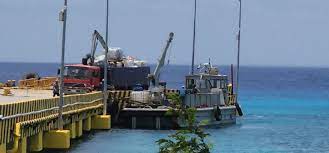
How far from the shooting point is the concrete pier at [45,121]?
25125mm

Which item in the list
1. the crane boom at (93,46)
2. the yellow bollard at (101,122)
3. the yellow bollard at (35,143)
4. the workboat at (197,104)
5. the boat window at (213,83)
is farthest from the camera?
the crane boom at (93,46)

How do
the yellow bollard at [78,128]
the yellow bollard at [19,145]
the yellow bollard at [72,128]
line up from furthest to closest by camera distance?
the yellow bollard at [78,128], the yellow bollard at [72,128], the yellow bollard at [19,145]

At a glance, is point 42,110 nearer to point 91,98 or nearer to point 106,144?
point 106,144

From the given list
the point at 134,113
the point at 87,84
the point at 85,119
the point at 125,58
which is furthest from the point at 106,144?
the point at 125,58

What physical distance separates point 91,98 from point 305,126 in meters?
20.2

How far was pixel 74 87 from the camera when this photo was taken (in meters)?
48.6

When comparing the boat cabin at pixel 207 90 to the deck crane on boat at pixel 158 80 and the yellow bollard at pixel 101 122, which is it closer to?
the deck crane on boat at pixel 158 80

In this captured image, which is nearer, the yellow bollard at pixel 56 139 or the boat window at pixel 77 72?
the yellow bollard at pixel 56 139

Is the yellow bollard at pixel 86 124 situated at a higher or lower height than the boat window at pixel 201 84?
lower

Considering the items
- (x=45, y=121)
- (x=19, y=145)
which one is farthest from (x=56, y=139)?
(x=19, y=145)

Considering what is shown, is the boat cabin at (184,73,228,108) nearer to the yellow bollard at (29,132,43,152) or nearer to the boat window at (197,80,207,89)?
the boat window at (197,80,207,89)

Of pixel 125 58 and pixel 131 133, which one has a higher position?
pixel 125 58

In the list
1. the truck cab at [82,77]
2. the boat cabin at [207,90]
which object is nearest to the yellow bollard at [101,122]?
the truck cab at [82,77]

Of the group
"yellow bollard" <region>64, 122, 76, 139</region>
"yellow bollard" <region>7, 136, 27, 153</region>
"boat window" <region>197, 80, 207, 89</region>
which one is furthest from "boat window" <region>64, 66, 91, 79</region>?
"yellow bollard" <region>7, 136, 27, 153</region>
